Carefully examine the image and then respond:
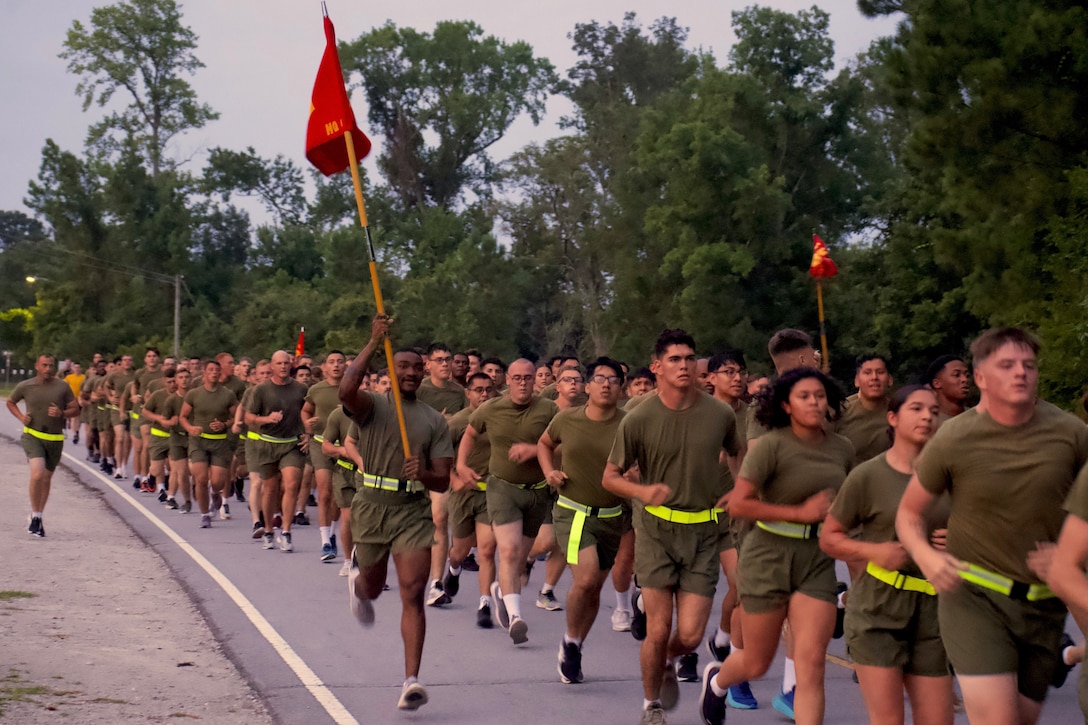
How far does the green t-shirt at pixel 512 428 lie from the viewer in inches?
443

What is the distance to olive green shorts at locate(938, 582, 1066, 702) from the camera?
5074 mm

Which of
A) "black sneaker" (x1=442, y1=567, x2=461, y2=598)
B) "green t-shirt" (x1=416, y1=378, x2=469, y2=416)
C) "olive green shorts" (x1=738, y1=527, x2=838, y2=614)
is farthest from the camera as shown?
"green t-shirt" (x1=416, y1=378, x2=469, y2=416)

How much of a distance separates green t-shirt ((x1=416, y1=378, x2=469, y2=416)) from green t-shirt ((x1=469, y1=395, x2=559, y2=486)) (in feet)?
7.69

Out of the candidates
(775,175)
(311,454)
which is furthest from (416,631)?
(775,175)

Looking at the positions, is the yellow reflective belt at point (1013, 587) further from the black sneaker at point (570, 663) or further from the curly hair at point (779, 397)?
the black sneaker at point (570, 663)

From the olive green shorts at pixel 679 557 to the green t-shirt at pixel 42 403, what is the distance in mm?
10073

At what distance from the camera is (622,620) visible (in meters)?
11.1

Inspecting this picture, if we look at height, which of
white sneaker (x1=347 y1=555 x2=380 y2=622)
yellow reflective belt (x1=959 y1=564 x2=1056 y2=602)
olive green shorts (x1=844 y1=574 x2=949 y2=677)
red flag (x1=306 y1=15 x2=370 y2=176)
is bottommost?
white sneaker (x1=347 y1=555 x2=380 y2=622)

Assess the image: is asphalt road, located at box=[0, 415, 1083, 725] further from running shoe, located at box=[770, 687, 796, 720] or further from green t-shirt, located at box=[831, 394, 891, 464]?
green t-shirt, located at box=[831, 394, 891, 464]

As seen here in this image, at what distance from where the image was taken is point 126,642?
32.7 ft

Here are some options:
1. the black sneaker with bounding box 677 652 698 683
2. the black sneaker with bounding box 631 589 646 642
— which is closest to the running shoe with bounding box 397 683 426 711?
the black sneaker with bounding box 677 652 698 683

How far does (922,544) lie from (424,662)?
16.5 ft

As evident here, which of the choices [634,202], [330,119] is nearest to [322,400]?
[330,119]

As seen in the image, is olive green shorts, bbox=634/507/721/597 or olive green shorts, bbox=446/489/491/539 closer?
olive green shorts, bbox=634/507/721/597
